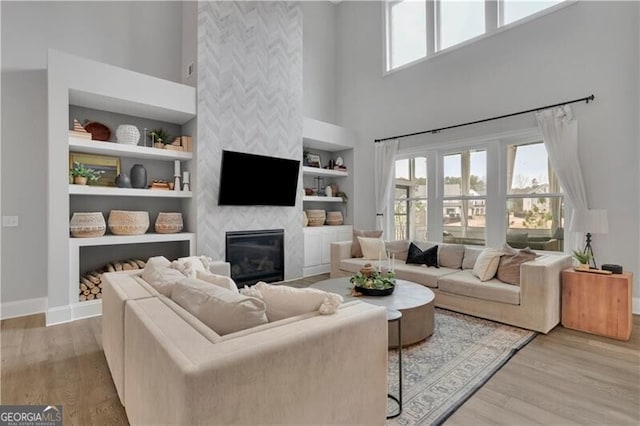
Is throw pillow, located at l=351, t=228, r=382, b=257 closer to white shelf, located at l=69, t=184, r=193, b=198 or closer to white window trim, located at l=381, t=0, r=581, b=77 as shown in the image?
white shelf, located at l=69, t=184, r=193, b=198

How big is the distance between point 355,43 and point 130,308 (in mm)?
6503

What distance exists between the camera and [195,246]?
4312 mm

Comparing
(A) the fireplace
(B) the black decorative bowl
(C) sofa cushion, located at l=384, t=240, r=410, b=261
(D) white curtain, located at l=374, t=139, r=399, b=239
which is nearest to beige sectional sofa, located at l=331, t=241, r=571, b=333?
(C) sofa cushion, located at l=384, t=240, r=410, b=261

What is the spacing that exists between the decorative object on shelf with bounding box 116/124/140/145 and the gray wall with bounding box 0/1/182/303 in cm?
78

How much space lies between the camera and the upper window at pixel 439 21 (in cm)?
457

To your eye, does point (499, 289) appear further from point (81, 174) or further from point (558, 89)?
point (81, 174)

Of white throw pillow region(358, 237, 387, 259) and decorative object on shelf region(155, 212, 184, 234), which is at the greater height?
decorative object on shelf region(155, 212, 184, 234)

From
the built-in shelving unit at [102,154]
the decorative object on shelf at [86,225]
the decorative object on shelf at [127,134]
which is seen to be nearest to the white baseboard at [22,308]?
the built-in shelving unit at [102,154]

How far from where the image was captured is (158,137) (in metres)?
4.27

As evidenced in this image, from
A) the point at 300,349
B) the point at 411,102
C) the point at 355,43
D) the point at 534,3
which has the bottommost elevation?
the point at 300,349

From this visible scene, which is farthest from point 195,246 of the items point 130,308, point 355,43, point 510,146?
point 355,43

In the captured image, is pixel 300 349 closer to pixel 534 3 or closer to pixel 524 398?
pixel 524 398

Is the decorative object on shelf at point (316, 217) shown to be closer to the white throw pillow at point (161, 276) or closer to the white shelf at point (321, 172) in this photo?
the white shelf at point (321, 172)

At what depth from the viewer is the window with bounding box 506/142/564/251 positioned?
164 inches
